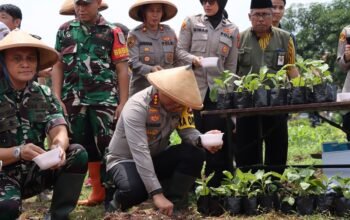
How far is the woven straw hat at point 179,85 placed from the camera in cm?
344

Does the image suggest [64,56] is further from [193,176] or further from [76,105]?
[193,176]

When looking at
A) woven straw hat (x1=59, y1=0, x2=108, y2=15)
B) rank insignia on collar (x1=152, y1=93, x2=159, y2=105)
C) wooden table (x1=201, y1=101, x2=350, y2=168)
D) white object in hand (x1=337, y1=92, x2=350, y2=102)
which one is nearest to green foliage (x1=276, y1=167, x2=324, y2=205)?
wooden table (x1=201, y1=101, x2=350, y2=168)

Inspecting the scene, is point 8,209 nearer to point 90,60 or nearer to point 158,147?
point 158,147

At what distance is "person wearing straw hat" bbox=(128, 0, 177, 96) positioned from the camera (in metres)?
4.50

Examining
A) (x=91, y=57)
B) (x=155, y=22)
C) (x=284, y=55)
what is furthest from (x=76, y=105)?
(x=284, y=55)

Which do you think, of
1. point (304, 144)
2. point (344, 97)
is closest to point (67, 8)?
point (344, 97)

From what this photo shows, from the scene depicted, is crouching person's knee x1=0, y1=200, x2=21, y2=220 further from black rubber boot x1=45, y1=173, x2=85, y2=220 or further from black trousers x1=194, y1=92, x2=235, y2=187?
black trousers x1=194, y1=92, x2=235, y2=187

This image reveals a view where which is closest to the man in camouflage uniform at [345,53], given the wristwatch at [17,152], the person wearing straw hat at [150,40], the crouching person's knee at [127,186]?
the person wearing straw hat at [150,40]

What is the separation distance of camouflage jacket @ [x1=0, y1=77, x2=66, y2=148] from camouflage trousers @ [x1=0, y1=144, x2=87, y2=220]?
166 mm

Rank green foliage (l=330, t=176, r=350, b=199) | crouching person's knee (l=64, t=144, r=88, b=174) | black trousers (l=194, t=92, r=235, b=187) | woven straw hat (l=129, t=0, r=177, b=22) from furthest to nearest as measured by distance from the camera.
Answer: black trousers (l=194, t=92, r=235, b=187)
woven straw hat (l=129, t=0, r=177, b=22)
green foliage (l=330, t=176, r=350, b=199)
crouching person's knee (l=64, t=144, r=88, b=174)

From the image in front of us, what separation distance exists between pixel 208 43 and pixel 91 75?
1032mm

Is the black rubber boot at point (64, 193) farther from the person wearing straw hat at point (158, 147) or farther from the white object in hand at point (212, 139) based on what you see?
the white object in hand at point (212, 139)

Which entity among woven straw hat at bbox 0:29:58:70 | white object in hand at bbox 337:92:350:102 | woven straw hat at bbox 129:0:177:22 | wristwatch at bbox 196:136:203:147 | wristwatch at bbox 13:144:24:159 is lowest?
wristwatch at bbox 196:136:203:147

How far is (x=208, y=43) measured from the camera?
470 centimetres
